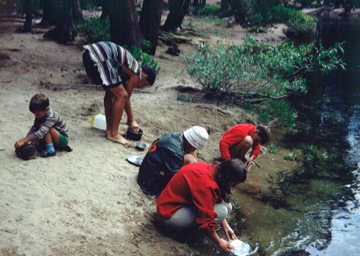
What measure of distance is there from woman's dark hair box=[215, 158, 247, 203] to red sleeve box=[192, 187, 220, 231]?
0.11 meters

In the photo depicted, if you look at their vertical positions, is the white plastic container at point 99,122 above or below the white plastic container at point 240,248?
above

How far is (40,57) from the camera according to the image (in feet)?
31.7

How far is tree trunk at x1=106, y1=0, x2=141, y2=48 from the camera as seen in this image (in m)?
9.27

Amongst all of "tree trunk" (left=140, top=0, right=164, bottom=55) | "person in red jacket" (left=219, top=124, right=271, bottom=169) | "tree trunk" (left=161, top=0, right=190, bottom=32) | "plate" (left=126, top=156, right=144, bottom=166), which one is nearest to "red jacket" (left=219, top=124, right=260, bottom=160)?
"person in red jacket" (left=219, top=124, right=271, bottom=169)

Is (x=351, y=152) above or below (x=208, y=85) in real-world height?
below

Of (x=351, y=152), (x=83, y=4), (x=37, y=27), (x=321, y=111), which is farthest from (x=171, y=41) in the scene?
(x=83, y=4)

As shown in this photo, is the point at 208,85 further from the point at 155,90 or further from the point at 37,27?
the point at 37,27

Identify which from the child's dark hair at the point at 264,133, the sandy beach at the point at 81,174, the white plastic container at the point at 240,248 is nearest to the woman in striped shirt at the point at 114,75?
the sandy beach at the point at 81,174

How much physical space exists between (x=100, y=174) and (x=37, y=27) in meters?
10.8

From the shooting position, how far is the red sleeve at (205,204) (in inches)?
141

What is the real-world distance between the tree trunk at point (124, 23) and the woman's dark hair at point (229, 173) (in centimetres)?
657

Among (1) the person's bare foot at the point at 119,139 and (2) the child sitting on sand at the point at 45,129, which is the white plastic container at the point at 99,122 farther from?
(2) the child sitting on sand at the point at 45,129

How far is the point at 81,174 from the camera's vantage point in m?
4.58


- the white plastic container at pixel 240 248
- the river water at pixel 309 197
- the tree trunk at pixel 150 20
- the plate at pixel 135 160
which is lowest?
the river water at pixel 309 197
